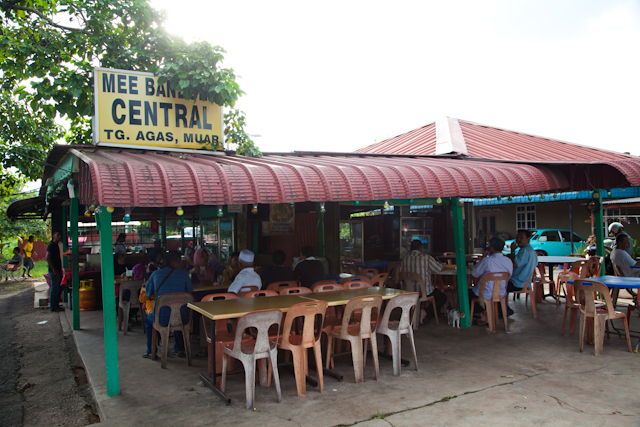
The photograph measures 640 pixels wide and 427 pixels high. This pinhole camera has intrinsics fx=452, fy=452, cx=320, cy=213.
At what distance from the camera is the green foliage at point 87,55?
21.9ft

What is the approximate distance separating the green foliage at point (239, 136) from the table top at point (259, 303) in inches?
97.8

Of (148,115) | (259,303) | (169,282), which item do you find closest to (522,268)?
(259,303)

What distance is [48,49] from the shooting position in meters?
8.03

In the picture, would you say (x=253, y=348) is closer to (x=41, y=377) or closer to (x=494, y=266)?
(x=41, y=377)

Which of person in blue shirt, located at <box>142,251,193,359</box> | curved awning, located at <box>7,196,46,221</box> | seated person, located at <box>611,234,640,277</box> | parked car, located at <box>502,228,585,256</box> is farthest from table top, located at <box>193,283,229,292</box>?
parked car, located at <box>502,228,585,256</box>

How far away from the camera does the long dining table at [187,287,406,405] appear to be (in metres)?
4.54

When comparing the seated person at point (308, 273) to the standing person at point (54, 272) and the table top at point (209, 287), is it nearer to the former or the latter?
the table top at point (209, 287)

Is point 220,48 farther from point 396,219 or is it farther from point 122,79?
point 396,219

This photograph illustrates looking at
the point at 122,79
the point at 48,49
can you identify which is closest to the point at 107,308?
the point at 122,79

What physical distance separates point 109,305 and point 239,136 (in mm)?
3335

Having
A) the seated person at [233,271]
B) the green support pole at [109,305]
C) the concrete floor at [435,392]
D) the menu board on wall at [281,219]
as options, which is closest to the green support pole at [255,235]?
the menu board on wall at [281,219]

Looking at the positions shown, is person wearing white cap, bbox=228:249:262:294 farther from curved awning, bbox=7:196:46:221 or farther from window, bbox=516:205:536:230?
window, bbox=516:205:536:230

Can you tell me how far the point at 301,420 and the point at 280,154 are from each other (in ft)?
15.1

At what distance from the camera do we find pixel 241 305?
5.02 metres
